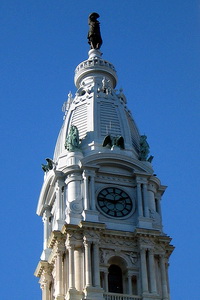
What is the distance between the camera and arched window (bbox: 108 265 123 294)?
70750mm

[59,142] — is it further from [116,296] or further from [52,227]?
[116,296]

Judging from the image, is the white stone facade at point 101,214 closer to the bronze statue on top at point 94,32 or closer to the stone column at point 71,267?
the stone column at point 71,267

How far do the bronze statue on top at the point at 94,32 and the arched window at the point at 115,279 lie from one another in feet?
73.3

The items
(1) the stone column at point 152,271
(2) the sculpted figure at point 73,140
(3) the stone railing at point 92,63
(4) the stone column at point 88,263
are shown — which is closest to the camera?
(4) the stone column at point 88,263

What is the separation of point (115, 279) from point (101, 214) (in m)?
4.68

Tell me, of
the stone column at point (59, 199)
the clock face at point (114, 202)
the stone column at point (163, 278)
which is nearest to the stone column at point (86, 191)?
the clock face at point (114, 202)

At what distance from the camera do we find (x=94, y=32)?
86875 millimetres

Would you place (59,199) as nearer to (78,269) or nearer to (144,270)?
(78,269)

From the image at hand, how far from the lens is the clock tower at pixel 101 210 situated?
229ft

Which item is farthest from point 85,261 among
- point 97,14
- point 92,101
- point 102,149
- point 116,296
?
point 97,14

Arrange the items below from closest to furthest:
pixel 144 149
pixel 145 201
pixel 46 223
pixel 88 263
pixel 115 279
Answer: pixel 88 263, pixel 115 279, pixel 145 201, pixel 46 223, pixel 144 149

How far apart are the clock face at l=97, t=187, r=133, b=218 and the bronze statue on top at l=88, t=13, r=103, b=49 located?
16.8 metres

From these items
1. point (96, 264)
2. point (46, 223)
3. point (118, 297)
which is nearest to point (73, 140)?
point (46, 223)

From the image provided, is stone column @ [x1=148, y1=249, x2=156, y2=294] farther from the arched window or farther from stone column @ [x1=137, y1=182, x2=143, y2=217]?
stone column @ [x1=137, y1=182, x2=143, y2=217]
